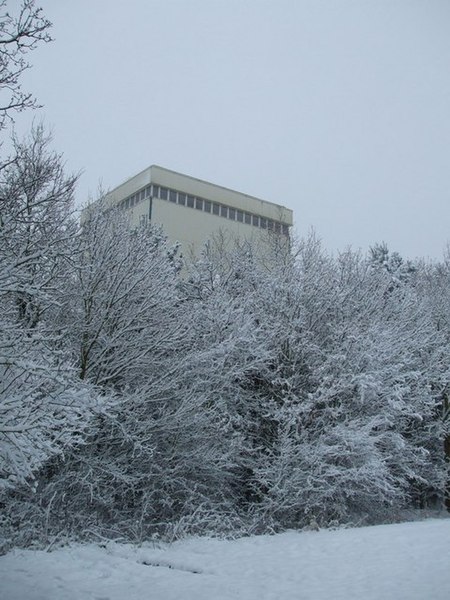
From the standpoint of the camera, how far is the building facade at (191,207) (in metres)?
43.4

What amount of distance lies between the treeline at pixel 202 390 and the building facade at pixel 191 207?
2490 centimetres

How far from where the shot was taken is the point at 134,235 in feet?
53.1

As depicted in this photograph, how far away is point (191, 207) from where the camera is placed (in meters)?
46.0

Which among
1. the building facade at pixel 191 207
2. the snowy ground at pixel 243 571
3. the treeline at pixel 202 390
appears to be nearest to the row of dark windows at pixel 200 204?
the building facade at pixel 191 207

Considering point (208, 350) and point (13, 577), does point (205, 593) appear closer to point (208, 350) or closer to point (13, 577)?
point (13, 577)

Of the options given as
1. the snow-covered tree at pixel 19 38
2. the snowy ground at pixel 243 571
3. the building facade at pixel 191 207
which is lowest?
the snowy ground at pixel 243 571

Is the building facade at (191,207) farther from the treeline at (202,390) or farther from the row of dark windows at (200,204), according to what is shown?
the treeline at (202,390)

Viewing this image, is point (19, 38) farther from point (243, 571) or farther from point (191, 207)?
point (191, 207)

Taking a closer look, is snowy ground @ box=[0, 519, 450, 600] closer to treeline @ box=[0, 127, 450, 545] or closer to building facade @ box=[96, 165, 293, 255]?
treeline @ box=[0, 127, 450, 545]

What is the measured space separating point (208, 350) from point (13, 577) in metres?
8.89

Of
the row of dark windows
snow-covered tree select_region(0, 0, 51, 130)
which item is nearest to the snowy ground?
snow-covered tree select_region(0, 0, 51, 130)

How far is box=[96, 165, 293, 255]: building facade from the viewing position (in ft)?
142

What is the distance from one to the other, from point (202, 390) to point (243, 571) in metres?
7.11

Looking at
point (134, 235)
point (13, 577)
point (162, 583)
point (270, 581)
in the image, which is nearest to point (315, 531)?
point (270, 581)
